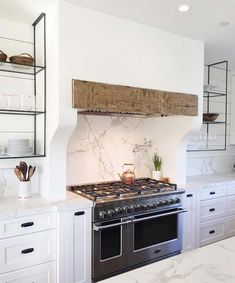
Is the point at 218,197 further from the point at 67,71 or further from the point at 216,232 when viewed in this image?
the point at 67,71

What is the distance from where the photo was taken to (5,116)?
2.68m

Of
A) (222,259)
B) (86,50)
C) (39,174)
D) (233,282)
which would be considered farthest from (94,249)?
(86,50)

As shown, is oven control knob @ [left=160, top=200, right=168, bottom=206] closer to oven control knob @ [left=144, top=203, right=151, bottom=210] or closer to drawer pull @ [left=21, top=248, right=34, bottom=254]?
oven control knob @ [left=144, top=203, right=151, bottom=210]

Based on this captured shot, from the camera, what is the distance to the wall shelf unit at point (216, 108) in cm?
429

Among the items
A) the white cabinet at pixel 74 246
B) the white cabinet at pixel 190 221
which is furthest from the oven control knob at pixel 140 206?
the white cabinet at pixel 190 221

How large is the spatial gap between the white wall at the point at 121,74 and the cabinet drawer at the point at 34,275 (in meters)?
0.98

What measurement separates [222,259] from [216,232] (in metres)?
2.43

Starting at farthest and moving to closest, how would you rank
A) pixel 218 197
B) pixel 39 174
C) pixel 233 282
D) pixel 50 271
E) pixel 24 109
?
pixel 218 197
pixel 39 174
pixel 24 109
pixel 50 271
pixel 233 282

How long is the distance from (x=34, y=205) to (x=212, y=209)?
229 centimetres

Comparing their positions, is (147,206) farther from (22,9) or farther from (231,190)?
(22,9)

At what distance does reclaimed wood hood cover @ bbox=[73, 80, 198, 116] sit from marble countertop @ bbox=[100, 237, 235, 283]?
60.6 inches

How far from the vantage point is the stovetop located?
2.64 meters

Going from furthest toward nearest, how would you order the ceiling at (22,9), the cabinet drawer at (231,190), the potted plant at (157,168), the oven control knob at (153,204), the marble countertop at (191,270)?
the cabinet drawer at (231,190) → the potted plant at (157,168) → the oven control knob at (153,204) → the ceiling at (22,9) → the marble countertop at (191,270)

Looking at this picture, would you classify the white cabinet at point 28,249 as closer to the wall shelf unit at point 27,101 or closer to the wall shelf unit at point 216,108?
the wall shelf unit at point 27,101
